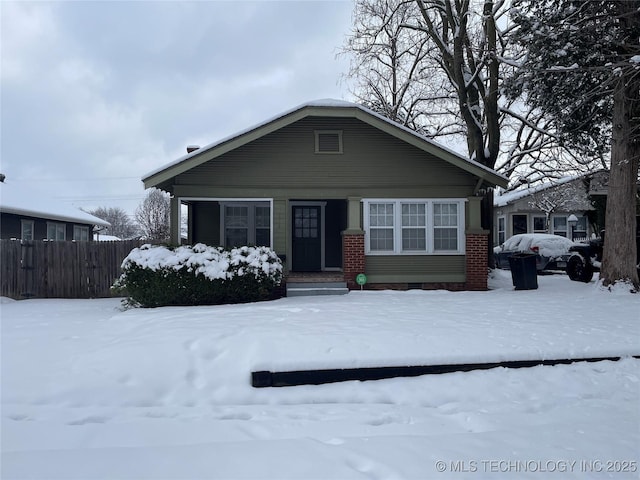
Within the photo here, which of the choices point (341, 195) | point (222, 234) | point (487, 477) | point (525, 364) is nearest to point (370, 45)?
point (341, 195)

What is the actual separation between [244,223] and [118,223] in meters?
79.6

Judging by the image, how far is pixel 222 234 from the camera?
13320 mm

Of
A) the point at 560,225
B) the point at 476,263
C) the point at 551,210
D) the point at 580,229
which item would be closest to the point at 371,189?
the point at 476,263

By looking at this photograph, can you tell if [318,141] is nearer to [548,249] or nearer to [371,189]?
[371,189]

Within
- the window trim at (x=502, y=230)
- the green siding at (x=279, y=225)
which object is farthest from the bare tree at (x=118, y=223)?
the green siding at (x=279, y=225)

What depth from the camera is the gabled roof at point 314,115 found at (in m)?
11.0

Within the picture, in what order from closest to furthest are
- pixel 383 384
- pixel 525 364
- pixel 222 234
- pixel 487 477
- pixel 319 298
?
pixel 487 477
pixel 383 384
pixel 525 364
pixel 319 298
pixel 222 234

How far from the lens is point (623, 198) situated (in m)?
10.9

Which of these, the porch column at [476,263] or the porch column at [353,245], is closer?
the porch column at [353,245]

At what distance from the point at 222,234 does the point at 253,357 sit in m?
8.29

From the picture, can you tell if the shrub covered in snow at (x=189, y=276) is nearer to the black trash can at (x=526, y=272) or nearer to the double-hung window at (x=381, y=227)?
the double-hung window at (x=381, y=227)

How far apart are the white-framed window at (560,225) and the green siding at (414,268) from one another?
63.8 ft

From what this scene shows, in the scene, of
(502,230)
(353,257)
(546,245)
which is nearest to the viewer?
(353,257)

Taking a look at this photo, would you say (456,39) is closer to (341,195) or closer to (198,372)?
(341,195)
